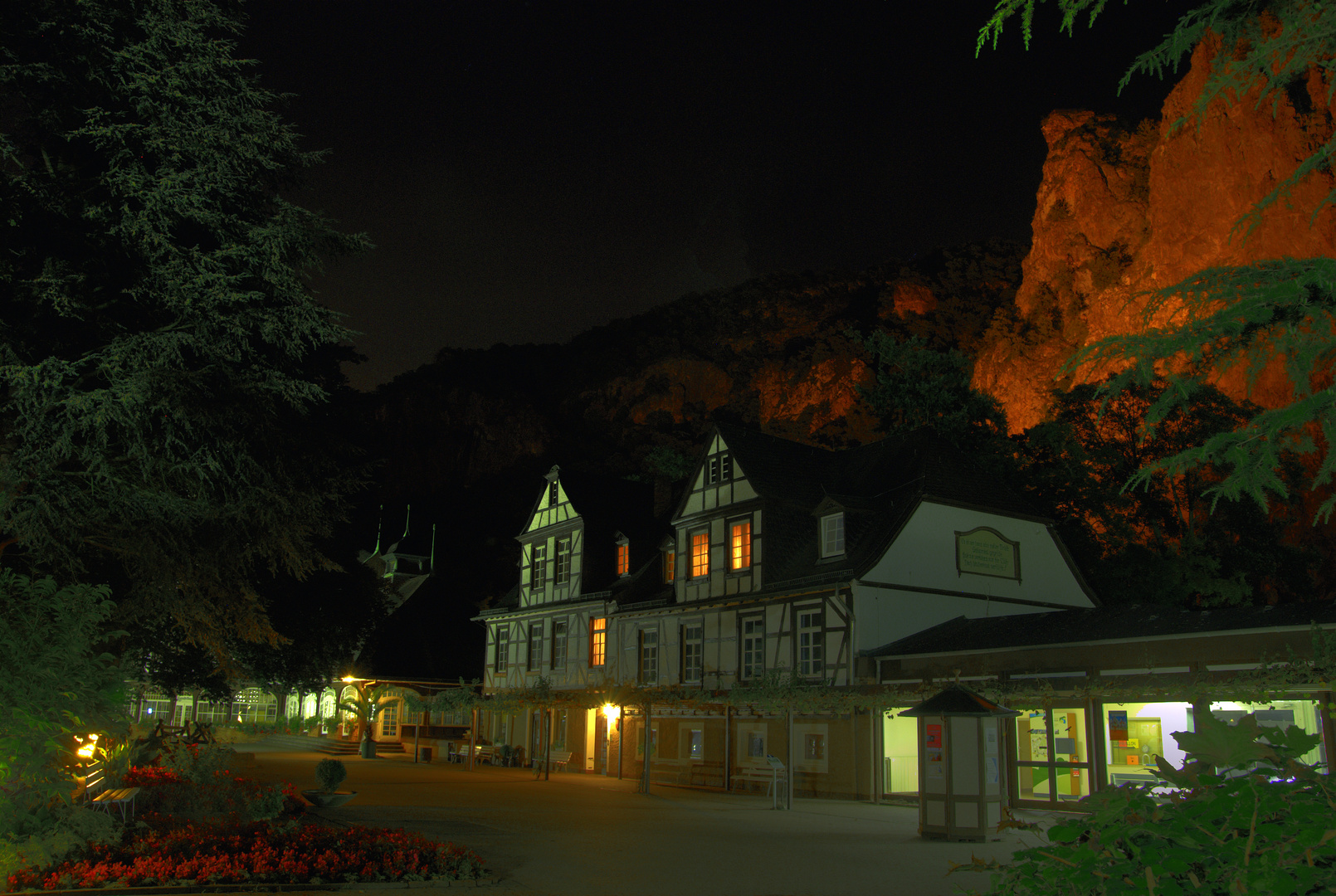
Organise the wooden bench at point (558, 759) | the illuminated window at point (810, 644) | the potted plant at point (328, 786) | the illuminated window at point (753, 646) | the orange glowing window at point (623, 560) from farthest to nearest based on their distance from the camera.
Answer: the orange glowing window at point (623, 560) < the wooden bench at point (558, 759) < the illuminated window at point (753, 646) < the illuminated window at point (810, 644) < the potted plant at point (328, 786)

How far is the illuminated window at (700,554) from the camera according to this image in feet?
92.8

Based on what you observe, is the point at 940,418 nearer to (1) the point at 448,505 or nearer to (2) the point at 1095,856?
(2) the point at 1095,856

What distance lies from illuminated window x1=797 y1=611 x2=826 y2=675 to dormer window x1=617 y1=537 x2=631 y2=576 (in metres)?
9.88

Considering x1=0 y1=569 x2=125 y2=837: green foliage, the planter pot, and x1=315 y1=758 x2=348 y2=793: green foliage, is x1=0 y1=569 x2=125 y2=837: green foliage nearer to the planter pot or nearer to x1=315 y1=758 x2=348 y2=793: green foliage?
x1=315 y1=758 x2=348 y2=793: green foliage

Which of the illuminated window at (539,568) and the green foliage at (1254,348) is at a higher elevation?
the illuminated window at (539,568)

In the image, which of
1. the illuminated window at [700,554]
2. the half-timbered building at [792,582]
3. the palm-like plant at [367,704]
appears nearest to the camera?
the half-timbered building at [792,582]

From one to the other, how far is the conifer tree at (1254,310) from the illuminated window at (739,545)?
850 inches

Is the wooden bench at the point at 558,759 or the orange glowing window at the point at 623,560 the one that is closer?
the wooden bench at the point at 558,759

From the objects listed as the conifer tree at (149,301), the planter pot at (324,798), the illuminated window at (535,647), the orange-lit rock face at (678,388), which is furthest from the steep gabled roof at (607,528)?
the orange-lit rock face at (678,388)

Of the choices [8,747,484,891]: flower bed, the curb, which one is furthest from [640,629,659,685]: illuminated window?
the curb

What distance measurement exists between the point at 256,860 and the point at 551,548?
26.2 m

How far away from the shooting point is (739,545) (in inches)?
1070

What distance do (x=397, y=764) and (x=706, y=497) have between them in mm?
15667

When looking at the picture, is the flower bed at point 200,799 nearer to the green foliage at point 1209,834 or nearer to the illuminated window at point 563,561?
the green foliage at point 1209,834
